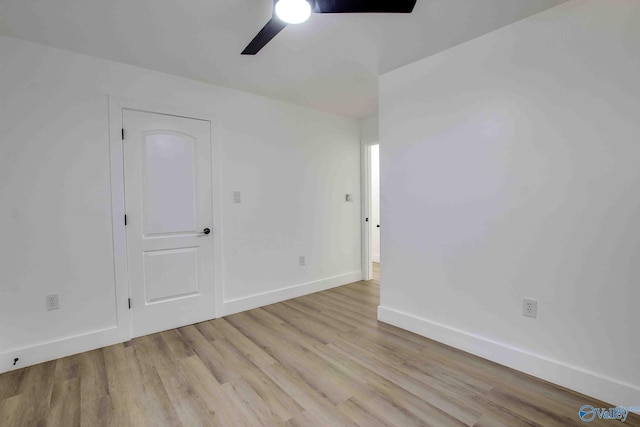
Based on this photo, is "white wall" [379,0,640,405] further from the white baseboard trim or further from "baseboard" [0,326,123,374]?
"baseboard" [0,326,123,374]

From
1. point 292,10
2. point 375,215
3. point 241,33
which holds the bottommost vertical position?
point 375,215

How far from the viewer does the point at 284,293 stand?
349 cm

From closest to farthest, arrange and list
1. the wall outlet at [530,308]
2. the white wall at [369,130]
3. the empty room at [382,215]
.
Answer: the empty room at [382,215], the wall outlet at [530,308], the white wall at [369,130]

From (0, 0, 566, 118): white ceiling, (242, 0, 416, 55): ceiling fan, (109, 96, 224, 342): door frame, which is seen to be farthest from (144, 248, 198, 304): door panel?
(242, 0, 416, 55): ceiling fan

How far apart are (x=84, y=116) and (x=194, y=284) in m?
1.68

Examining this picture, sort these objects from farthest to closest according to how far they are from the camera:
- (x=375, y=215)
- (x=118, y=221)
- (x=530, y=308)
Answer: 1. (x=375, y=215)
2. (x=118, y=221)
3. (x=530, y=308)

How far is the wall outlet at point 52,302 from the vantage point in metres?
2.19

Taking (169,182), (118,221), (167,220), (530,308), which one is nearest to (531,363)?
(530,308)

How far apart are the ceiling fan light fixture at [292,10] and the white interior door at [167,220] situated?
166 centimetres

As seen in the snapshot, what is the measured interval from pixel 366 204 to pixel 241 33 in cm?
277

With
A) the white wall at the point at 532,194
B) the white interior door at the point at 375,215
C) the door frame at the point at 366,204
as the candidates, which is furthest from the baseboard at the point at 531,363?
the white interior door at the point at 375,215

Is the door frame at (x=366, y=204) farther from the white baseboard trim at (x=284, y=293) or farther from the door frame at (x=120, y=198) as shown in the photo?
the door frame at (x=120, y=198)

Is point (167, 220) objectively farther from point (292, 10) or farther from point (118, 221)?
point (292, 10)

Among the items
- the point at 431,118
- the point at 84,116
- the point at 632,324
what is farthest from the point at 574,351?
the point at 84,116
